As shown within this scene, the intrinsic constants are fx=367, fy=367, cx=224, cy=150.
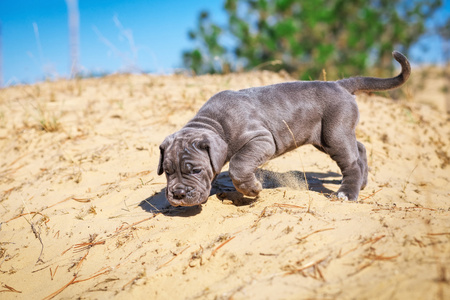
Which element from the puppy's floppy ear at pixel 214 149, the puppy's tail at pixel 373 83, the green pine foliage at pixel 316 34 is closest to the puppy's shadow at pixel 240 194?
the puppy's floppy ear at pixel 214 149

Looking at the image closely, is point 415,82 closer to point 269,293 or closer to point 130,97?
point 130,97

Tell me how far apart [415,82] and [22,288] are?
2170cm

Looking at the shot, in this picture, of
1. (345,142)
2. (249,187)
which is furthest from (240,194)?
(345,142)

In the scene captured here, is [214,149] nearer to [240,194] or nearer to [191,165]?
[191,165]

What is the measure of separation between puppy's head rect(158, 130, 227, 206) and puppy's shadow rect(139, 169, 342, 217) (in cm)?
41

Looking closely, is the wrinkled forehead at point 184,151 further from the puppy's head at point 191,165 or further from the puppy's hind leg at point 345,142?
the puppy's hind leg at point 345,142

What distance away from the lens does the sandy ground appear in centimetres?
266

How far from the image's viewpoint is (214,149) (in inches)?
165

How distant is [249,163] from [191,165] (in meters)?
0.67

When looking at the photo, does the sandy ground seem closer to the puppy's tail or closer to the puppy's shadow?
the puppy's shadow

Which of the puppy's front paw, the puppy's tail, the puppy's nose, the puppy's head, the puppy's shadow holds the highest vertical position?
the puppy's tail

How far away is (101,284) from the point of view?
3.25m

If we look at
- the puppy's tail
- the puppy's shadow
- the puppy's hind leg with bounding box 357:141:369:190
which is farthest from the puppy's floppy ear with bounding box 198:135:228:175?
the puppy's hind leg with bounding box 357:141:369:190

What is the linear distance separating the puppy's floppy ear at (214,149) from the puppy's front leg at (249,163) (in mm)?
149
